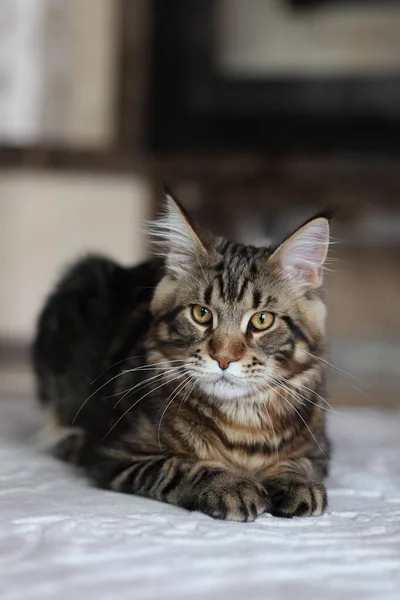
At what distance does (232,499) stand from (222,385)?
0.20 metres

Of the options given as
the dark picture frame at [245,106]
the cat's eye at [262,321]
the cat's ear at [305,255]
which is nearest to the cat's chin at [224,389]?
the cat's eye at [262,321]

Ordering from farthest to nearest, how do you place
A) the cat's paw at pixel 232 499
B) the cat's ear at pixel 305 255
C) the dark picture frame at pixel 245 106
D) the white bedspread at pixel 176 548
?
the dark picture frame at pixel 245 106, the cat's ear at pixel 305 255, the cat's paw at pixel 232 499, the white bedspread at pixel 176 548

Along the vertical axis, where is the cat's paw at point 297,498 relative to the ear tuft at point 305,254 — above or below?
below

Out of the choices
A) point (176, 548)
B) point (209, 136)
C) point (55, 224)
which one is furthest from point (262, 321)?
point (55, 224)

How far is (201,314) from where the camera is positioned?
4.67ft

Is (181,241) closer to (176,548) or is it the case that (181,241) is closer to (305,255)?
(305,255)

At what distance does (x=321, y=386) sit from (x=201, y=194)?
7.41 ft

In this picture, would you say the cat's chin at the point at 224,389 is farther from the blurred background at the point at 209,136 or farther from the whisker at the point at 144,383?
the blurred background at the point at 209,136

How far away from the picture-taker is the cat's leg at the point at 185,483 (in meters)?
1.23

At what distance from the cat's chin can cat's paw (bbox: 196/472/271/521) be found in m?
0.13

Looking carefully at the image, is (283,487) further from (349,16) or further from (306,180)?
(349,16)

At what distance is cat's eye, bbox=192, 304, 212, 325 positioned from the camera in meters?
1.41

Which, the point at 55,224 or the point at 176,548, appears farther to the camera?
the point at 55,224

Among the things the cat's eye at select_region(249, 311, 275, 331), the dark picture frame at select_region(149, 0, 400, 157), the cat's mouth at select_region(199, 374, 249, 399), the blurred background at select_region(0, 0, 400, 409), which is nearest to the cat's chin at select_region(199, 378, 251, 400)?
the cat's mouth at select_region(199, 374, 249, 399)
